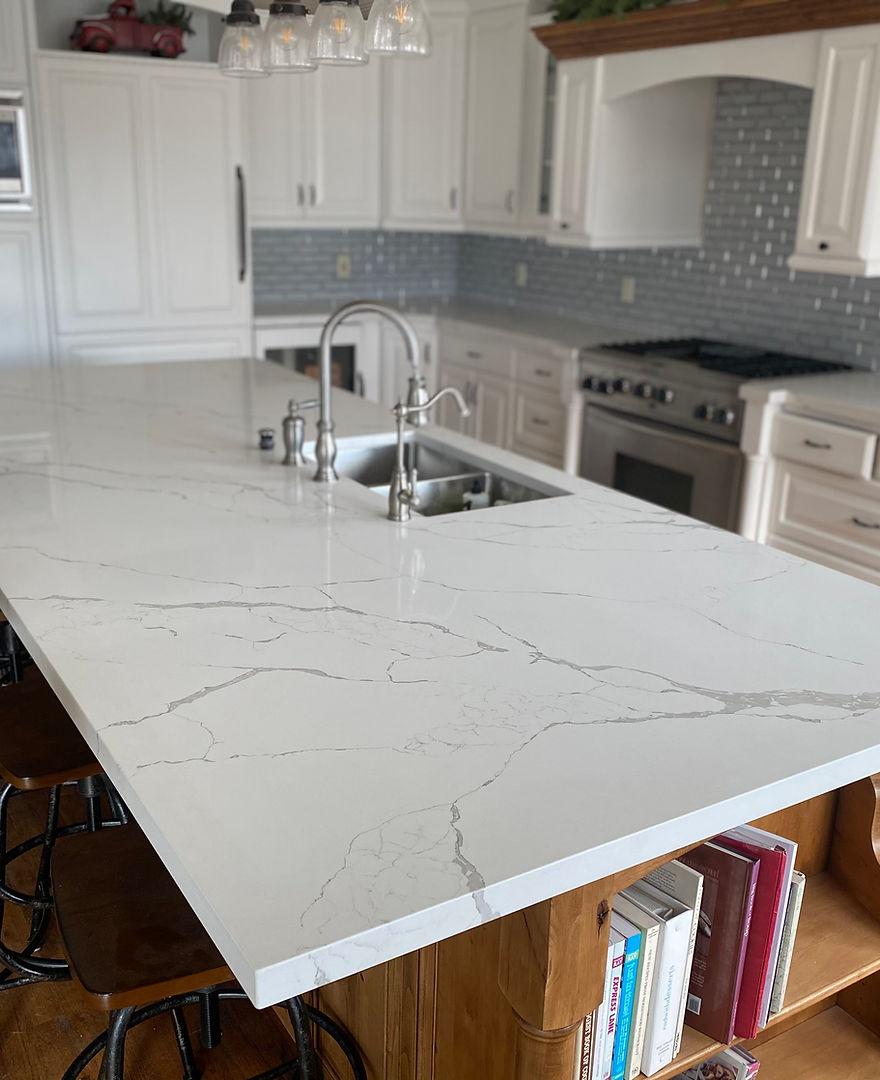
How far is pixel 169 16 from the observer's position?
469 centimetres

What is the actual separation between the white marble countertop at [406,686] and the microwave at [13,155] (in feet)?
8.11

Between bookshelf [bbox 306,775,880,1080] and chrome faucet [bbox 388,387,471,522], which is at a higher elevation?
chrome faucet [bbox 388,387,471,522]

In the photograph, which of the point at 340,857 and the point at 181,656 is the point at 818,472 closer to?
the point at 181,656

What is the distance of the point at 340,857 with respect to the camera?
110 centimetres

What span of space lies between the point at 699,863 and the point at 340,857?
56 cm

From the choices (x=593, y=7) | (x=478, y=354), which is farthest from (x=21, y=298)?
(x=593, y=7)

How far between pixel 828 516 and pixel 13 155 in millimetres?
3392

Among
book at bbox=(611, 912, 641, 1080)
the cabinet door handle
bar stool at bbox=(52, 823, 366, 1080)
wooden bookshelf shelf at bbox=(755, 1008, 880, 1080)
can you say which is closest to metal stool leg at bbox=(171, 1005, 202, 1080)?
bar stool at bbox=(52, 823, 366, 1080)

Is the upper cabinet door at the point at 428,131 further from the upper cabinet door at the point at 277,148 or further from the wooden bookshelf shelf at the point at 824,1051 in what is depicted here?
the wooden bookshelf shelf at the point at 824,1051

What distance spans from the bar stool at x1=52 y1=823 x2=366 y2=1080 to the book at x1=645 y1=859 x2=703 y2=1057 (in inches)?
22.1

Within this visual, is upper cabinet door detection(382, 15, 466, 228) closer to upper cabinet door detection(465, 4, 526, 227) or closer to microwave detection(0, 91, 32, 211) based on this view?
upper cabinet door detection(465, 4, 526, 227)

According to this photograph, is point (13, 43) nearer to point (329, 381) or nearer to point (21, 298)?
point (21, 298)

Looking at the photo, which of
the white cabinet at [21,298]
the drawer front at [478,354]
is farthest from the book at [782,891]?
the white cabinet at [21,298]

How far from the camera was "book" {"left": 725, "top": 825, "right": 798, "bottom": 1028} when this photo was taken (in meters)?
1.43
